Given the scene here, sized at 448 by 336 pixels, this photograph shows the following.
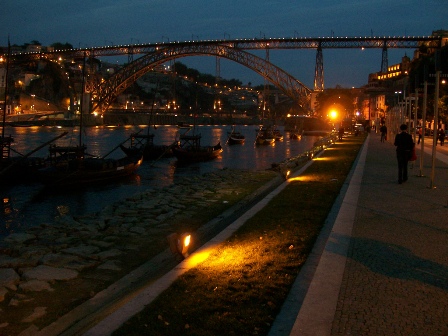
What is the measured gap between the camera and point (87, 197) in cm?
2291

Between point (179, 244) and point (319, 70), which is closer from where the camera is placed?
point (179, 244)

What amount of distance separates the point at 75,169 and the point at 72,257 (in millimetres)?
18715

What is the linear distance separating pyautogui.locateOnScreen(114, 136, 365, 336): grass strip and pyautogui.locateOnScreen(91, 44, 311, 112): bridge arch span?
82574mm

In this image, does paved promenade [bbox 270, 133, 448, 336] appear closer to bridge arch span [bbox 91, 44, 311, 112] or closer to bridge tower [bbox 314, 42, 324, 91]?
bridge arch span [bbox 91, 44, 311, 112]

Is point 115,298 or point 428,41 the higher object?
point 428,41

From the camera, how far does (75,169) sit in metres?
25.8

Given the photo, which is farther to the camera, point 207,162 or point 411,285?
point 207,162

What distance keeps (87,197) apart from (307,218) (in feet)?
50.6

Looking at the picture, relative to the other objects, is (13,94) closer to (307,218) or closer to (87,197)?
(87,197)

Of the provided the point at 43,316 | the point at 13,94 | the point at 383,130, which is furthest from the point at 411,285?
the point at 13,94

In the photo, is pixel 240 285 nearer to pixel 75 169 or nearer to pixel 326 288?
pixel 326 288

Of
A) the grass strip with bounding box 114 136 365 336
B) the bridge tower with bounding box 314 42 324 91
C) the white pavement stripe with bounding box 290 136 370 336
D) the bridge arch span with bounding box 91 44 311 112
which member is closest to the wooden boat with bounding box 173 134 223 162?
the grass strip with bounding box 114 136 365 336

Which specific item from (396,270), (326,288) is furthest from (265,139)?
(326,288)

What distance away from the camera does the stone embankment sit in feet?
18.5
